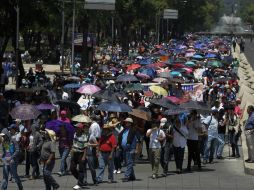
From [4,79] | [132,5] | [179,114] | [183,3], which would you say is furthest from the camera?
[183,3]

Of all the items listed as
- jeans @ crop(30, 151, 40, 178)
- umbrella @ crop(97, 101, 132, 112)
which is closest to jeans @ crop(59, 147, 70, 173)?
jeans @ crop(30, 151, 40, 178)

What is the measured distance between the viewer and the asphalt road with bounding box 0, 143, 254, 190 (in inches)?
720

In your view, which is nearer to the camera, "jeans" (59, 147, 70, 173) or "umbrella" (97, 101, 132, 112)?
"jeans" (59, 147, 70, 173)

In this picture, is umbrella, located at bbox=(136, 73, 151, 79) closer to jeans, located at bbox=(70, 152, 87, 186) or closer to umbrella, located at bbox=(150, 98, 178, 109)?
umbrella, located at bbox=(150, 98, 178, 109)

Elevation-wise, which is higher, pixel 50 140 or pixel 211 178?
pixel 50 140

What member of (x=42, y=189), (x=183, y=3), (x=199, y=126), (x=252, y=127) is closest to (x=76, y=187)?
(x=42, y=189)

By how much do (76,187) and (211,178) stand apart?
3.38 metres

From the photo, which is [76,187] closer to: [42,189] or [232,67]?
[42,189]

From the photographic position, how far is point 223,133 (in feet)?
74.1

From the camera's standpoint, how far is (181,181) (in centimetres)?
1898

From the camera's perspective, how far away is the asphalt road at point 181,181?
18.3 metres

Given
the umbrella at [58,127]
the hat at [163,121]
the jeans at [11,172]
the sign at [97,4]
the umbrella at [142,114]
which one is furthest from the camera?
the sign at [97,4]

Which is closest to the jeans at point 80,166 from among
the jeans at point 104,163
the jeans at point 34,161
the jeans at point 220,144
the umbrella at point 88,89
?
the jeans at point 104,163

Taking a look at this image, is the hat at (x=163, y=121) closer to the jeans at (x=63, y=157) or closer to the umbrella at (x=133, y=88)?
the jeans at (x=63, y=157)
